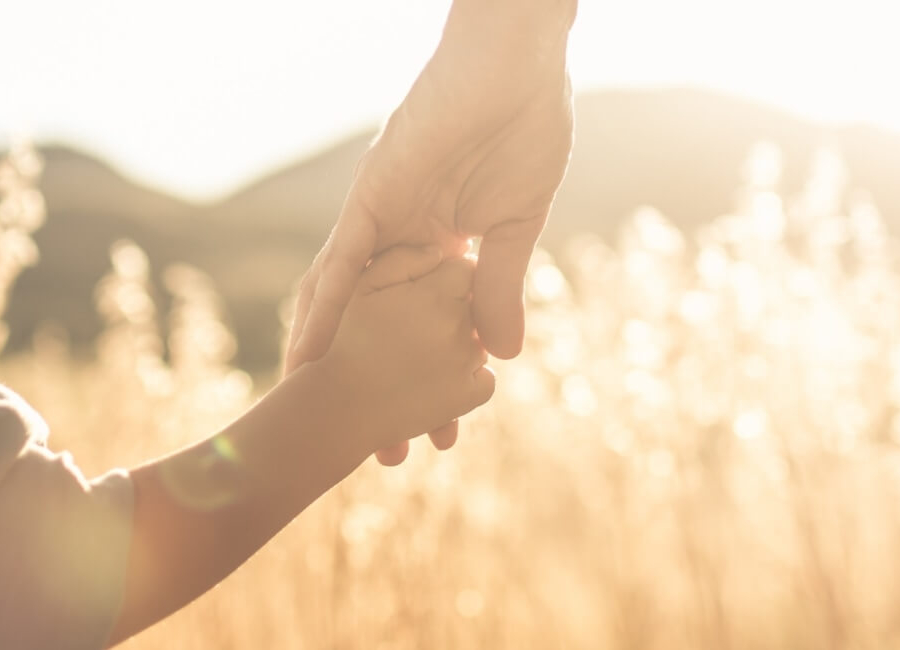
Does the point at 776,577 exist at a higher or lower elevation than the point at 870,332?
lower

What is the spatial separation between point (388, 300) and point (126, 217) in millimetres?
20340

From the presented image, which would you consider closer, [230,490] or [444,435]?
[230,490]

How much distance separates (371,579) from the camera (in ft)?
5.53

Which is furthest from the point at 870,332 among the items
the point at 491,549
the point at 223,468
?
the point at 223,468

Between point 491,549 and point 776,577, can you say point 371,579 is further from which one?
point 776,577

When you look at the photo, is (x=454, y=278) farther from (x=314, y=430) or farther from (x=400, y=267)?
(x=314, y=430)

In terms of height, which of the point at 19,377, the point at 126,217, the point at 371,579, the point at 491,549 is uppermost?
the point at 371,579

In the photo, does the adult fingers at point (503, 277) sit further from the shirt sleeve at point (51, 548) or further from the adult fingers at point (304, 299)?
the shirt sleeve at point (51, 548)

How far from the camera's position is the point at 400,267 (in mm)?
1115

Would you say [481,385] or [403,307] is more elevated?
[403,307]

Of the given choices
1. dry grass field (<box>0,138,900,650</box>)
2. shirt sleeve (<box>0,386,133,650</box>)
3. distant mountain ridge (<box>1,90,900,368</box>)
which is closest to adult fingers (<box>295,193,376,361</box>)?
shirt sleeve (<box>0,386,133,650</box>)

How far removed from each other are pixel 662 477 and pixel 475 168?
40.0 inches

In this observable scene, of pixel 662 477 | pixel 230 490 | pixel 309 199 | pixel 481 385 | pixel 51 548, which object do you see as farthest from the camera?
pixel 309 199

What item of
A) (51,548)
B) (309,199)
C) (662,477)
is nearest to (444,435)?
(51,548)
